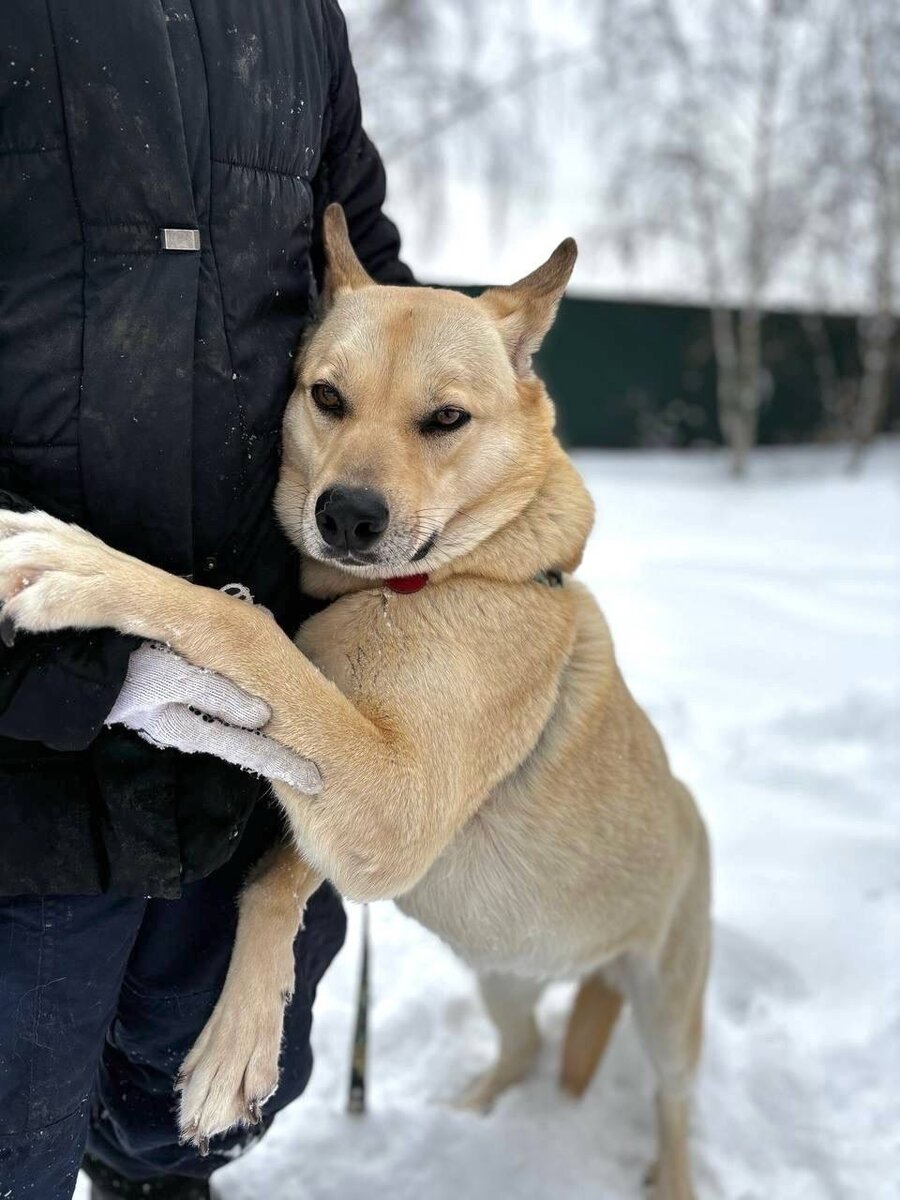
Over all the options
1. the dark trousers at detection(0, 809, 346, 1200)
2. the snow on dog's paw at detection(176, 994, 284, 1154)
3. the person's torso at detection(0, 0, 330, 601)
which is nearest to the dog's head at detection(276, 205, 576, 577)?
the person's torso at detection(0, 0, 330, 601)

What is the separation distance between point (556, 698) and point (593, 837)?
319 mm

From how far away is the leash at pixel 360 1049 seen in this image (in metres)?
2.30

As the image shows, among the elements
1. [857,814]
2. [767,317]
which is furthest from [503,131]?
[857,814]

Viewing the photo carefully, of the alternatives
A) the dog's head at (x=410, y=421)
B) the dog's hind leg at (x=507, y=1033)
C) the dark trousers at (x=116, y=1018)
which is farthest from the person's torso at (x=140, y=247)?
the dog's hind leg at (x=507, y=1033)

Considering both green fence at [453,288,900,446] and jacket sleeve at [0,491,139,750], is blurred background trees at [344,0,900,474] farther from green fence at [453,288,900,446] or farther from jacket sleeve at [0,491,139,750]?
jacket sleeve at [0,491,139,750]

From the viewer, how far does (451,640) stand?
70.2 inches

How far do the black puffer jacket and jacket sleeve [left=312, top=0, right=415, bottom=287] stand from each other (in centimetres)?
23

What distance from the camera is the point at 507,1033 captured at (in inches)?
103

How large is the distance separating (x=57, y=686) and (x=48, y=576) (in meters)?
0.16

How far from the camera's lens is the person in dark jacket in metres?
1.29

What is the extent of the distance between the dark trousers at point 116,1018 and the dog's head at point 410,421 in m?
0.60

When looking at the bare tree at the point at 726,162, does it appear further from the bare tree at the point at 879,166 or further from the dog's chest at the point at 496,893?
the dog's chest at the point at 496,893

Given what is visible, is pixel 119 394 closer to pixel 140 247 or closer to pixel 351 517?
pixel 140 247

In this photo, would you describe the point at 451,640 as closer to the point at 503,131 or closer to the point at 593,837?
the point at 593,837
